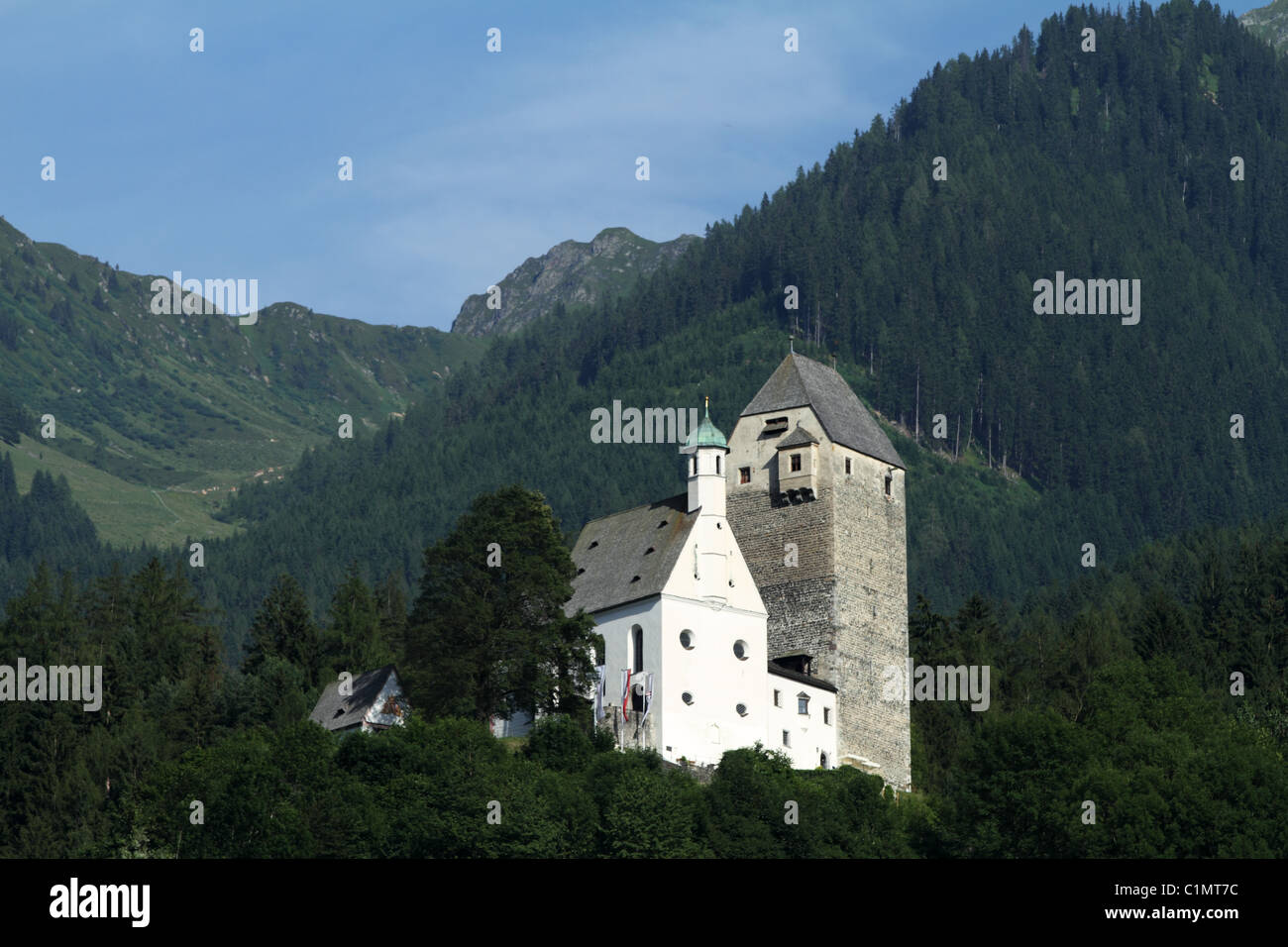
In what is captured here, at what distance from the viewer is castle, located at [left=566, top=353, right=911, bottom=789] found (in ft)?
266

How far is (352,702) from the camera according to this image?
291 feet

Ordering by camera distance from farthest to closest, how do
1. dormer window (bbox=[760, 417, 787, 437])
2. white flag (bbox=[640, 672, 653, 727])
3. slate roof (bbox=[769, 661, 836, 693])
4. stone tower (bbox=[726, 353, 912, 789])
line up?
dormer window (bbox=[760, 417, 787, 437]) < stone tower (bbox=[726, 353, 912, 789]) < slate roof (bbox=[769, 661, 836, 693]) < white flag (bbox=[640, 672, 653, 727])

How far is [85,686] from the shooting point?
319 ft

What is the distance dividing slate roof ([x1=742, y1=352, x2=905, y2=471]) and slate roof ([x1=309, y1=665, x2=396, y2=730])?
20748mm

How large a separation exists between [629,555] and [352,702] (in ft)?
45.6

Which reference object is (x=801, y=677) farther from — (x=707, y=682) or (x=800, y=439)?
(x=800, y=439)

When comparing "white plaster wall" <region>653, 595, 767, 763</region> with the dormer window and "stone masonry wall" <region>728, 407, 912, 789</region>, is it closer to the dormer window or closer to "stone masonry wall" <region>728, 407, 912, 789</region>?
"stone masonry wall" <region>728, 407, 912, 789</region>

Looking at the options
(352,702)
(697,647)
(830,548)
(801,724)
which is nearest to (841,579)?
(830,548)

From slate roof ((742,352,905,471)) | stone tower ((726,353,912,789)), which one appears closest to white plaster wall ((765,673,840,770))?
stone tower ((726,353,912,789))

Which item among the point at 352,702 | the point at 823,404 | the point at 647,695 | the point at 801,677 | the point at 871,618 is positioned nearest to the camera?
the point at 647,695
